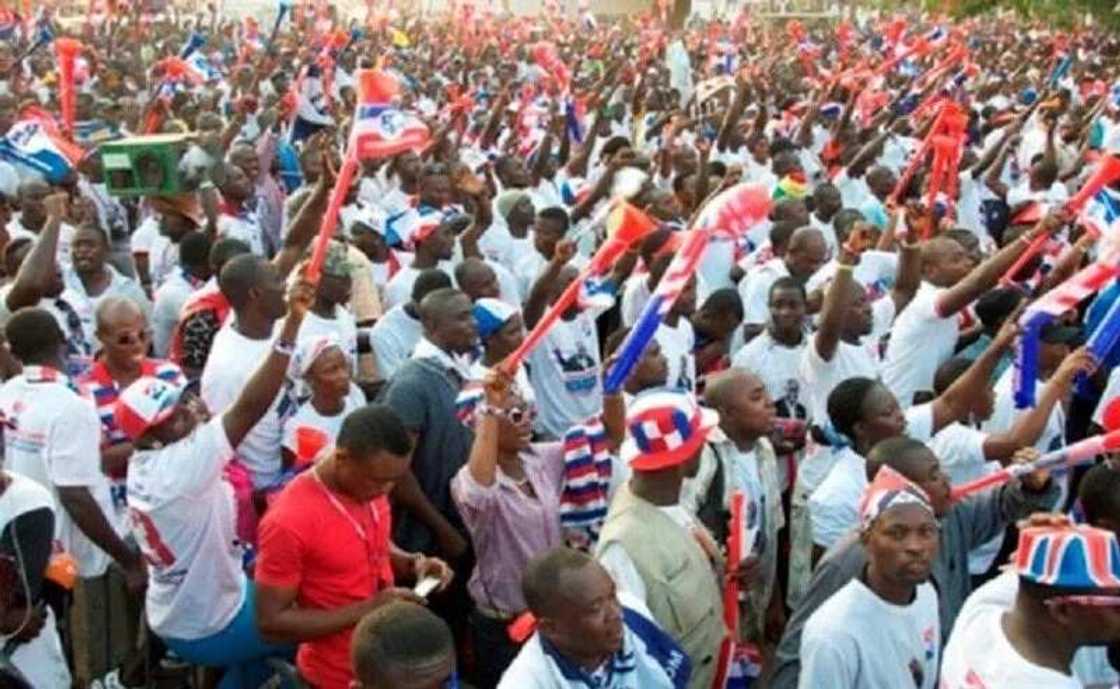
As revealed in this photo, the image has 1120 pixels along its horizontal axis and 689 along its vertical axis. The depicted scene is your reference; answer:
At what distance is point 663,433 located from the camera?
437 centimetres

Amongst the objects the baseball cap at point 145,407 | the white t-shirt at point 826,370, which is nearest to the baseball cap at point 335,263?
the baseball cap at point 145,407

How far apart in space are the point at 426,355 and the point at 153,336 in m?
2.37

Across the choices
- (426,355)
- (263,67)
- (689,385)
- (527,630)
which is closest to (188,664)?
(426,355)

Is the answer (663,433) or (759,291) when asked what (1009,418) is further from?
(759,291)

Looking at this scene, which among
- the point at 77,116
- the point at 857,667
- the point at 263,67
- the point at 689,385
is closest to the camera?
the point at 857,667

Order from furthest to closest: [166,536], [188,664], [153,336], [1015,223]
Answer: [1015,223], [153,336], [188,664], [166,536]

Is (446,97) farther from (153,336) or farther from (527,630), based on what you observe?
(527,630)

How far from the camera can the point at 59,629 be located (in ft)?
16.1

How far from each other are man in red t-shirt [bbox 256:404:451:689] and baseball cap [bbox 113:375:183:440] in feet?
1.59

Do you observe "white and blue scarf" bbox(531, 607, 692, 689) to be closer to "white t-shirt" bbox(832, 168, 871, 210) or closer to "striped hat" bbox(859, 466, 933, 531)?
"striped hat" bbox(859, 466, 933, 531)

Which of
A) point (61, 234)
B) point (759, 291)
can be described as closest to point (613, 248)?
point (759, 291)

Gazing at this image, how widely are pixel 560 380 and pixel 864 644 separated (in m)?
3.21

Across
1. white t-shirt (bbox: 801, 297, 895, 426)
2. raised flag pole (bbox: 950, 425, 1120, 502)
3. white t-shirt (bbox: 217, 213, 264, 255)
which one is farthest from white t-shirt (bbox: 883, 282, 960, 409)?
white t-shirt (bbox: 217, 213, 264, 255)

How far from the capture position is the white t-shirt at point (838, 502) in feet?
16.0
